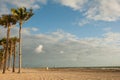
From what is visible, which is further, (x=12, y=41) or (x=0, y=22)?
(x=12, y=41)

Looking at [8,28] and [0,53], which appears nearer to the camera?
[8,28]

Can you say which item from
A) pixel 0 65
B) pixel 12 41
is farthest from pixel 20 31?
pixel 0 65

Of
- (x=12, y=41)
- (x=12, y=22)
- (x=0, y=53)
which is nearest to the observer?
(x=12, y=22)

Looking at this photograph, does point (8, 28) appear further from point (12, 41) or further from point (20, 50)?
point (12, 41)

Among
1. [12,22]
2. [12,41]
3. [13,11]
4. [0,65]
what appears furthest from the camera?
[0,65]

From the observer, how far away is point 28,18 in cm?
3994

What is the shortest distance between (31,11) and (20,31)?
370 centimetres

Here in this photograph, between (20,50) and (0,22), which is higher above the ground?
(0,22)

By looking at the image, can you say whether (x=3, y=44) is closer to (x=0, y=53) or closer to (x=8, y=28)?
(x=0, y=53)

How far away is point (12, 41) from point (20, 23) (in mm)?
17506

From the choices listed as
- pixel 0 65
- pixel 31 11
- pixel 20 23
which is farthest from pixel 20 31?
pixel 0 65

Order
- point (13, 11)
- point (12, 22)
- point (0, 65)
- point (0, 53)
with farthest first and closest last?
point (0, 65), point (0, 53), point (12, 22), point (13, 11)

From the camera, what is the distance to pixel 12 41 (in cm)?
5662

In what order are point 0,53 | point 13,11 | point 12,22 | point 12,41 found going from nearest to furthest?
point 13,11, point 12,22, point 12,41, point 0,53
